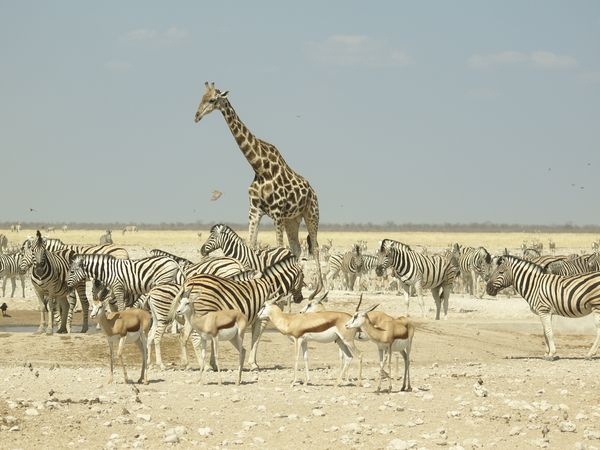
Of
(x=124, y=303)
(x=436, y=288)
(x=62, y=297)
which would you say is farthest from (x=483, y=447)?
(x=436, y=288)

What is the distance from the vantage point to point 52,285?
19.6 metres

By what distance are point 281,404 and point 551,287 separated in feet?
24.7

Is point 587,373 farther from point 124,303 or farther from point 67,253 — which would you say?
point 67,253

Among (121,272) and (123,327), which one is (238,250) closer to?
(121,272)

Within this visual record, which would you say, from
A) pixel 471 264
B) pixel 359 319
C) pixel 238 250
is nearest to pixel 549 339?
pixel 359 319

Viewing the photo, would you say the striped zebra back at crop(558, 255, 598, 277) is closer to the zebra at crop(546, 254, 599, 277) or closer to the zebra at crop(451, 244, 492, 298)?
the zebra at crop(546, 254, 599, 277)

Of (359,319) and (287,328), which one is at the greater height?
(359,319)

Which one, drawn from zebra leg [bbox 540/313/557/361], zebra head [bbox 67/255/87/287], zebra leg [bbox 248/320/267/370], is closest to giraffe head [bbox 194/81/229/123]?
zebra head [bbox 67/255/87/287]

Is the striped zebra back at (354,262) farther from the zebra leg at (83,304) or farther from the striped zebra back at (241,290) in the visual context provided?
the striped zebra back at (241,290)

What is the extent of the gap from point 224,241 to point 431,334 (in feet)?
13.7

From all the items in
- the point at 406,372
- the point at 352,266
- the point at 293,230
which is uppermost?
the point at 293,230

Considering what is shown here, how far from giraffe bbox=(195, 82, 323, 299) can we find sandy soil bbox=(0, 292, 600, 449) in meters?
3.38

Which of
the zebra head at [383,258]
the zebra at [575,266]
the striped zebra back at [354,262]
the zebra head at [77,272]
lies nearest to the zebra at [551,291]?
the zebra head at [383,258]

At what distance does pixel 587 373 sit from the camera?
1559cm
